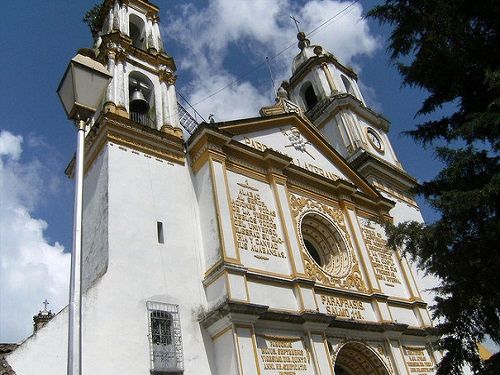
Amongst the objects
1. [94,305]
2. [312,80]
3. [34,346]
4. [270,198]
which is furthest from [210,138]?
[312,80]

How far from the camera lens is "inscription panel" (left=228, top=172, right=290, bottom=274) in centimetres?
1198

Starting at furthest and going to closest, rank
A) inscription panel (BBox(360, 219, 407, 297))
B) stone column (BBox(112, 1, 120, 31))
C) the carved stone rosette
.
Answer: stone column (BBox(112, 1, 120, 31)) → inscription panel (BBox(360, 219, 407, 297)) → the carved stone rosette

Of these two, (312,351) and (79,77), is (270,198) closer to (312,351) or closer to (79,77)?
(312,351)

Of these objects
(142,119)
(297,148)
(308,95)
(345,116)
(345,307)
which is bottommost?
→ (345,307)

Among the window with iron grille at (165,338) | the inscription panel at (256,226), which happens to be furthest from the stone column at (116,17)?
the window with iron grille at (165,338)

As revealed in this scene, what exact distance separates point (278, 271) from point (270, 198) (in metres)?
2.29

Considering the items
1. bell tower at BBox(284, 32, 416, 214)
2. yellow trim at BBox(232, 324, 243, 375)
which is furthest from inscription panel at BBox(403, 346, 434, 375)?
bell tower at BBox(284, 32, 416, 214)

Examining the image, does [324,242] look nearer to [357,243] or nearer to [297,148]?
[357,243]

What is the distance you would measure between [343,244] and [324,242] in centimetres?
61

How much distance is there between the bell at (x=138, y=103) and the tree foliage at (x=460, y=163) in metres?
7.01

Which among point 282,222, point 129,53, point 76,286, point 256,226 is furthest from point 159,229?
point 76,286

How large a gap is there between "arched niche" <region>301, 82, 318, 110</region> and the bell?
1077 centimetres

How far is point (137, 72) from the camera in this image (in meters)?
14.8

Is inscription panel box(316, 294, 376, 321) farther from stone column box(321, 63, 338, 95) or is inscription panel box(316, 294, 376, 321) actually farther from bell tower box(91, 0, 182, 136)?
stone column box(321, 63, 338, 95)
